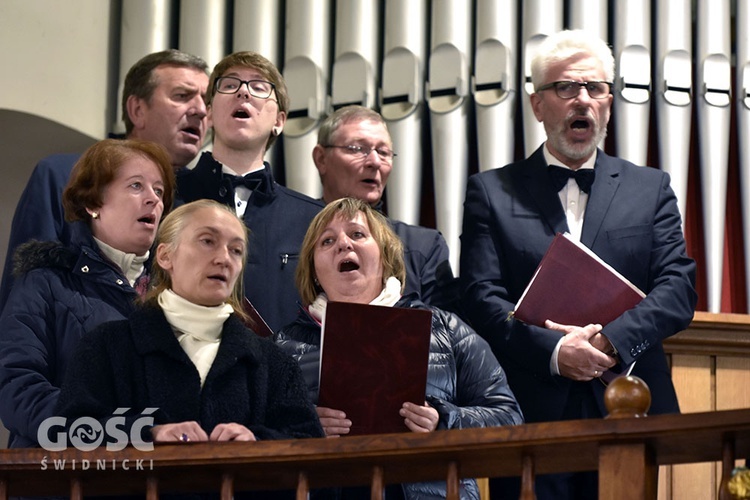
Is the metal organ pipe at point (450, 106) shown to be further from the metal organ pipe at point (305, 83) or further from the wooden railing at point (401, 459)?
the wooden railing at point (401, 459)

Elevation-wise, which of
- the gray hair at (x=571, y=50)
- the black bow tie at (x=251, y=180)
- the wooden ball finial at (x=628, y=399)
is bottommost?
the wooden ball finial at (x=628, y=399)

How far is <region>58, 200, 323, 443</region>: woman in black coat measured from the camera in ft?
9.14

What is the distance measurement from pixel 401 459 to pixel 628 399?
42 centimetres

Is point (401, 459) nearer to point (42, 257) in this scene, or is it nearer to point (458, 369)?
point (458, 369)

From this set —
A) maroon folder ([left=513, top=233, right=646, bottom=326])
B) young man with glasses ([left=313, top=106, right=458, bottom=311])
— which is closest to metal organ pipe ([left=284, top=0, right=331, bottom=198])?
young man with glasses ([left=313, top=106, right=458, bottom=311])

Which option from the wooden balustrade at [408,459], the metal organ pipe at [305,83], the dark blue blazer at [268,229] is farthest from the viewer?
the metal organ pipe at [305,83]

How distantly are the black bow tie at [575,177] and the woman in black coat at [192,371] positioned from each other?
118cm

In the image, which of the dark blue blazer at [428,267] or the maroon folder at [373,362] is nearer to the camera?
the maroon folder at [373,362]

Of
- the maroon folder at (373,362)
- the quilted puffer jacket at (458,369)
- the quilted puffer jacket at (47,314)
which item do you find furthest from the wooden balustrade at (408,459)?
the quilted puffer jacket at (458,369)

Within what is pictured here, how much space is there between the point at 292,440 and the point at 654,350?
137cm

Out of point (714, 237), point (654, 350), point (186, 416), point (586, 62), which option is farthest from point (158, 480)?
point (714, 237)

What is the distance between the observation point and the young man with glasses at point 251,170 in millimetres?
3863

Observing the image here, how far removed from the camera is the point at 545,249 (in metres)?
→ 3.78

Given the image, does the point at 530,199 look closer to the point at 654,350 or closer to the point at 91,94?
the point at 654,350
